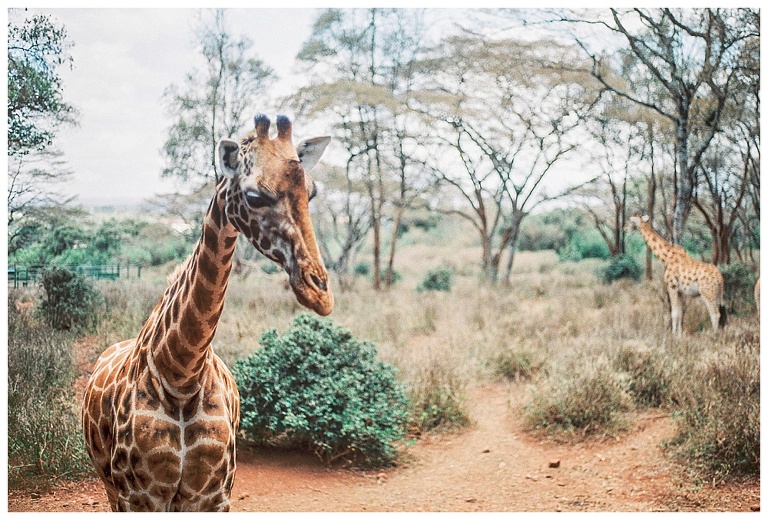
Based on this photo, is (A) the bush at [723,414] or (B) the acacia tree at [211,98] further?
(B) the acacia tree at [211,98]

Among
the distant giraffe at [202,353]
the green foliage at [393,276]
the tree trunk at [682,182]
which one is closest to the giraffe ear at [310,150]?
the distant giraffe at [202,353]

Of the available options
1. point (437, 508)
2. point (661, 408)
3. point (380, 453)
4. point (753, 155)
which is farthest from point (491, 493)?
point (753, 155)

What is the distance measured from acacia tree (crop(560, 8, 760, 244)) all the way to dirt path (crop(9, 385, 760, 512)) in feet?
5.75

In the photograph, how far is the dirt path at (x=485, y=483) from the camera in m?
3.05

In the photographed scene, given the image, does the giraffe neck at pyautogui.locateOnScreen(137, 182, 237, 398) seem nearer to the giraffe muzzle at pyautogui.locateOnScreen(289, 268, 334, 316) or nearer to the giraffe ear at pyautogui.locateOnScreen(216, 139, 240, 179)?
the giraffe ear at pyautogui.locateOnScreen(216, 139, 240, 179)

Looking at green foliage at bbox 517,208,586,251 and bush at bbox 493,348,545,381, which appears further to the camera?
green foliage at bbox 517,208,586,251

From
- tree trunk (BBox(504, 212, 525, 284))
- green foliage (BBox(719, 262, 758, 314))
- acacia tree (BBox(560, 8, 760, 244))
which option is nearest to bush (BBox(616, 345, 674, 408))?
green foliage (BBox(719, 262, 758, 314))

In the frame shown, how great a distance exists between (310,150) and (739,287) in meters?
3.12

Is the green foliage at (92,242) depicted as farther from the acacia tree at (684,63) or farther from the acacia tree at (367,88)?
the acacia tree at (684,63)

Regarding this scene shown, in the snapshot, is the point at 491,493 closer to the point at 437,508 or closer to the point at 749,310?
the point at 437,508

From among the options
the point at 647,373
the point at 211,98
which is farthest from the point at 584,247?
the point at 211,98

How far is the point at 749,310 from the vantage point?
3883 millimetres

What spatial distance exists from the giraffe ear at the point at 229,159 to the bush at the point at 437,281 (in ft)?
11.8

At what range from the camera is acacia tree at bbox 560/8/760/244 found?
12.6ft
